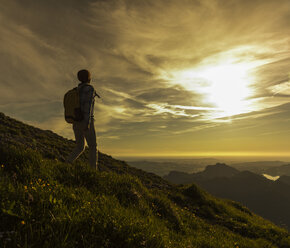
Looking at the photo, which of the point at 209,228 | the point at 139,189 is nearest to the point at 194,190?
the point at 209,228

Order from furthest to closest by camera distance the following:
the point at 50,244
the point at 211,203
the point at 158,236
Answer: the point at 211,203, the point at 158,236, the point at 50,244

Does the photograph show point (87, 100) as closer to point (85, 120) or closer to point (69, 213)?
point (85, 120)

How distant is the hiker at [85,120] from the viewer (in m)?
5.65

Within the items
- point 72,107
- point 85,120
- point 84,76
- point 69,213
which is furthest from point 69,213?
point 84,76

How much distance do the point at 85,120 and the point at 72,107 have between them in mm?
569

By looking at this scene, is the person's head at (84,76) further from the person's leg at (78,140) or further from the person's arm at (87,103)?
the person's leg at (78,140)

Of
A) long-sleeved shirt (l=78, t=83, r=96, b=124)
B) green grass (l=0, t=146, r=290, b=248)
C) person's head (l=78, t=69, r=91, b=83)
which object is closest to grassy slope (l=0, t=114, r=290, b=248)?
green grass (l=0, t=146, r=290, b=248)

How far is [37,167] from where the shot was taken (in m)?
4.52

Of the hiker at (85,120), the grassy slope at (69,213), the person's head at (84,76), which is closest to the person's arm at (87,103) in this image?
the hiker at (85,120)

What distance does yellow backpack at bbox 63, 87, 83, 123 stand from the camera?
219 inches

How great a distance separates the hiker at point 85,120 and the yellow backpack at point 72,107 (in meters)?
0.08

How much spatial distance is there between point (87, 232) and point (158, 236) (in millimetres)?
1139

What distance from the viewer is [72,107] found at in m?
5.59

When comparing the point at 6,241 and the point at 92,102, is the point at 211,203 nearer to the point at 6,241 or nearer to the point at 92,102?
the point at 92,102
